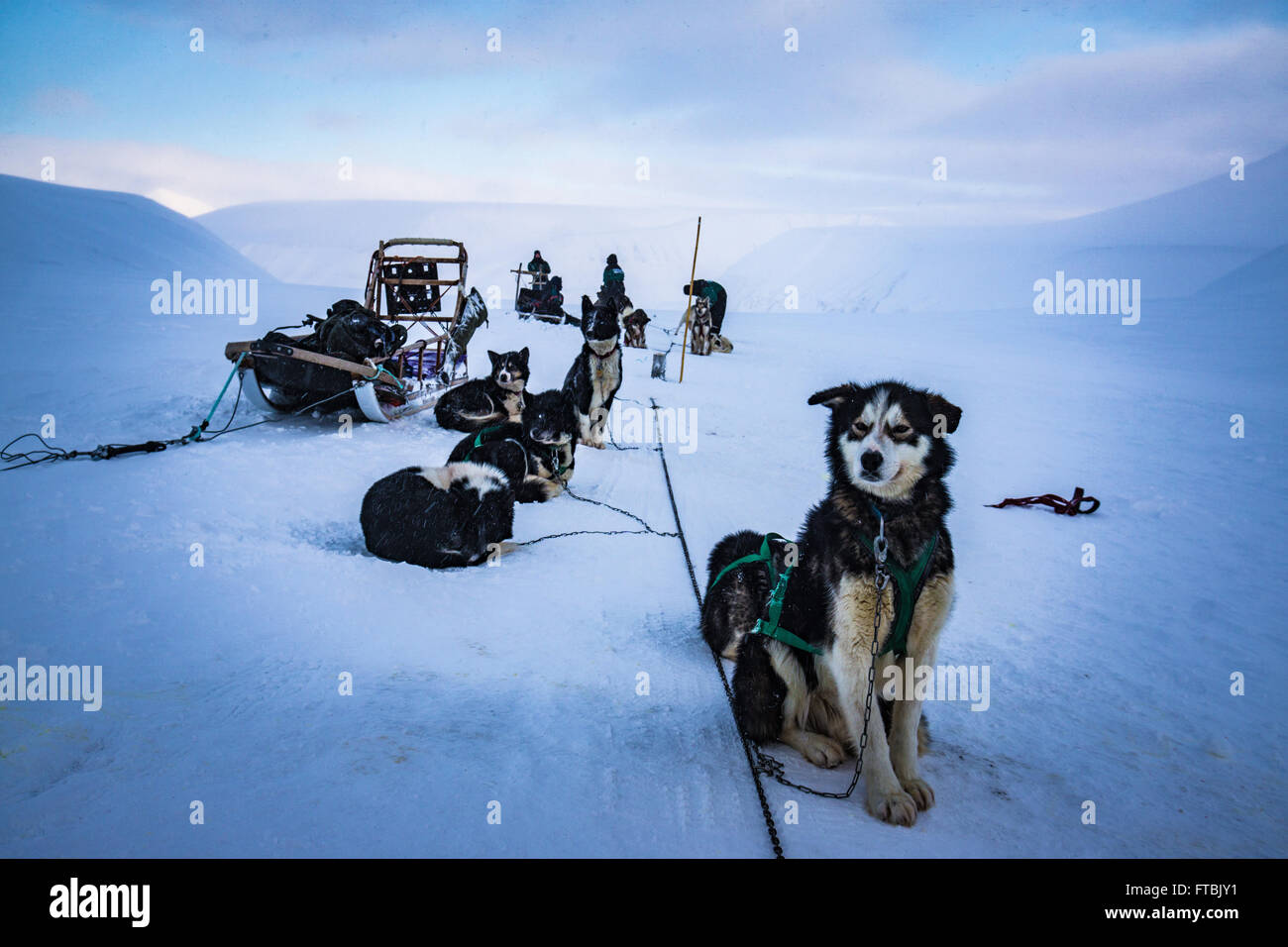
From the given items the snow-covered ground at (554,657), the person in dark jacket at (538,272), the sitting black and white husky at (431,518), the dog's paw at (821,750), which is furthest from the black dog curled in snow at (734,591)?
the person in dark jacket at (538,272)

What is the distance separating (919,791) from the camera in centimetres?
198

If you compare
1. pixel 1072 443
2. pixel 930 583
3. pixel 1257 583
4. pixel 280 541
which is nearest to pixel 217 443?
pixel 280 541

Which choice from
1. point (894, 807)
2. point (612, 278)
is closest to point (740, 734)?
point (894, 807)

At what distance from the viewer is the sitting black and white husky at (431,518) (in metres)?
3.89

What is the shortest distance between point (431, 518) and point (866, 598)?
282 cm

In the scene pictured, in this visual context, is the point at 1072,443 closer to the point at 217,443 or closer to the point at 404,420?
the point at 404,420

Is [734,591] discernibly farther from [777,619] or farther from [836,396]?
[836,396]

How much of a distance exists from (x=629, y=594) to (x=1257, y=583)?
396 cm

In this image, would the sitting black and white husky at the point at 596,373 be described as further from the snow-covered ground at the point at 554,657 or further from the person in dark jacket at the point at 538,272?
the person in dark jacket at the point at 538,272

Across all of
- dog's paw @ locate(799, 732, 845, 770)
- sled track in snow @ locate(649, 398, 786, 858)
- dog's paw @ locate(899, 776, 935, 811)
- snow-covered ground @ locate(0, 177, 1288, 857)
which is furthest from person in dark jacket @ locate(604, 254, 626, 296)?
dog's paw @ locate(899, 776, 935, 811)

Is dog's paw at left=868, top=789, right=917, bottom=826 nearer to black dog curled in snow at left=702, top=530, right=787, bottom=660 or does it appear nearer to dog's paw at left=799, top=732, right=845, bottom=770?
dog's paw at left=799, top=732, right=845, bottom=770

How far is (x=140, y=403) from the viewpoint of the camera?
6.72 metres

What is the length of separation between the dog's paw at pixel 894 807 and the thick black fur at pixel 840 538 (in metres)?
0.41

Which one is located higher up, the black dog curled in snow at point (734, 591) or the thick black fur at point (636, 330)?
the thick black fur at point (636, 330)
